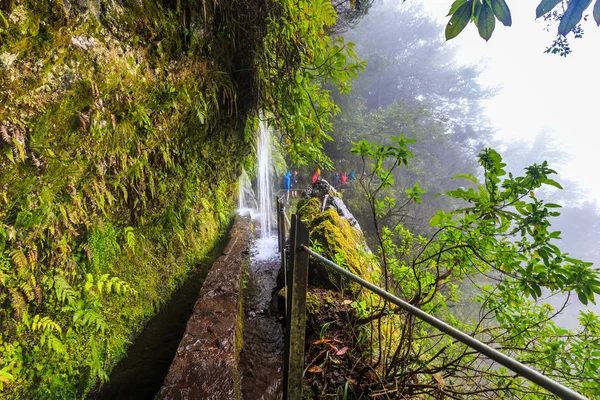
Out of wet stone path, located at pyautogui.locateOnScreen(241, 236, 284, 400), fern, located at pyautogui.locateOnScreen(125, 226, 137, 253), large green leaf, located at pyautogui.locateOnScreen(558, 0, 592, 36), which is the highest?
large green leaf, located at pyautogui.locateOnScreen(558, 0, 592, 36)

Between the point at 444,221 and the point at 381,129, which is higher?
the point at 381,129

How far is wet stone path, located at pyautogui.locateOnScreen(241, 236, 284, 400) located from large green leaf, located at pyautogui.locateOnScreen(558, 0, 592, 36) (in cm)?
325

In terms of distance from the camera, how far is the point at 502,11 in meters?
1.03

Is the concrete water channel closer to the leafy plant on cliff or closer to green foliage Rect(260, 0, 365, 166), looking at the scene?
the leafy plant on cliff

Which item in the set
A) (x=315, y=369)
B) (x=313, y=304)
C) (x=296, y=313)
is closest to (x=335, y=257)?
(x=313, y=304)

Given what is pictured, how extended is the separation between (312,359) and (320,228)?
6.28 feet

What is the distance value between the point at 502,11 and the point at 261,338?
3646 millimetres

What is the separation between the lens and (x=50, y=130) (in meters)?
1.94

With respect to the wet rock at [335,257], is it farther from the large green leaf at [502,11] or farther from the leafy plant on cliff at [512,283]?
the large green leaf at [502,11]

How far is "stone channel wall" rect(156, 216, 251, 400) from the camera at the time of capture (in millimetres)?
1994

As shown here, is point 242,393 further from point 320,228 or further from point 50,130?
point 50,130

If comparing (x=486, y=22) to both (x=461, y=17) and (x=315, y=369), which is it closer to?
(x=461, y=17)

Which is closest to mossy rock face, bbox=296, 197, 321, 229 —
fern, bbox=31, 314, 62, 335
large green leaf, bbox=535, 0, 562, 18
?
fern, bbox=31, 314, 62, 335

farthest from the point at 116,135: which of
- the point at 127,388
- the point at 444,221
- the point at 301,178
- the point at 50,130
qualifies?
the point at 301,178
